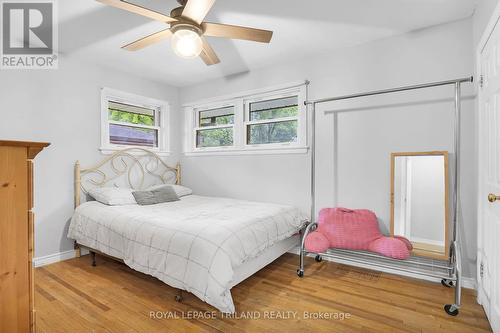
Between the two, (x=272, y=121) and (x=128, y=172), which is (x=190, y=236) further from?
(x=128, y=172)

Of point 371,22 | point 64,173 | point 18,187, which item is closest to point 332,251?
point 371,22

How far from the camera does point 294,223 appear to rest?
9.84 ft

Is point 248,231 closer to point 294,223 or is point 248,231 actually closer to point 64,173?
point 294,223

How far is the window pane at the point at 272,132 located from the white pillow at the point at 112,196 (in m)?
1.76

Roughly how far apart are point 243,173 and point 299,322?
2254 millimetres

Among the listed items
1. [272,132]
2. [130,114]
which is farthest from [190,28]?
[130,114]

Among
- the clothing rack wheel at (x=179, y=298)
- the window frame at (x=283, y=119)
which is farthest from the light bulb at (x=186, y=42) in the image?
the clothing rack wheel at (x=179, y=298)

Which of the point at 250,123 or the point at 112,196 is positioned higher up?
the point at 250,123

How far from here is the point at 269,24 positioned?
2.56 metres

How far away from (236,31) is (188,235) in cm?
158

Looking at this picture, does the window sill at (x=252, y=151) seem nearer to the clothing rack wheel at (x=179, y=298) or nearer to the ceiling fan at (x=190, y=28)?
the ceiling fan at (x=190, y=28)

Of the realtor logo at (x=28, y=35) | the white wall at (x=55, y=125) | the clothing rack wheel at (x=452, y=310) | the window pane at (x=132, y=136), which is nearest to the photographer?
the clothing rack wheel at (x=452, y=310)

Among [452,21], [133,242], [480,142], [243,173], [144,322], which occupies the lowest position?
[144,322]

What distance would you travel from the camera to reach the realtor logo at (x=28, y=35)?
234 centimetres
